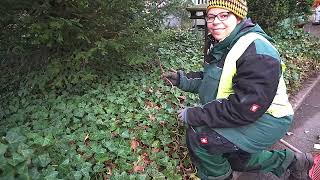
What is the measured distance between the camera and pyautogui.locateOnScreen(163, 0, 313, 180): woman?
2.53 metres

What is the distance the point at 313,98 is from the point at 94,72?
355 cm

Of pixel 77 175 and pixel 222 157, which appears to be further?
pixel 222 157

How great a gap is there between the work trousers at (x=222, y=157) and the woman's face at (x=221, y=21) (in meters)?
0.73

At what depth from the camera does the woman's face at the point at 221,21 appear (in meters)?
2.73

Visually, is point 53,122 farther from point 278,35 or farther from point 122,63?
point 278,35

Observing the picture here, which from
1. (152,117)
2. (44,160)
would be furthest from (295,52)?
(44,160)

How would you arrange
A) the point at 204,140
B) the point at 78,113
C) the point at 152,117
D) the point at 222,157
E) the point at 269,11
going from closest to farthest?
the point at 204,140 < the point at 222,157 < the point at 78,113 < the point at 152,117 < the point at 269,11

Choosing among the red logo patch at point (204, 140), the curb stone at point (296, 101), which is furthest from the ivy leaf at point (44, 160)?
the curb stone at point (296, 101)

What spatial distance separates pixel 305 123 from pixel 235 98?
286cm

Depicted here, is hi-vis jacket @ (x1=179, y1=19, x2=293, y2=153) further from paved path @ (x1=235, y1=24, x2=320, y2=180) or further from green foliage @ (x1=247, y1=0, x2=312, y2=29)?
green foliage @ (x1=247, y1=0, x2=312, y2=29)

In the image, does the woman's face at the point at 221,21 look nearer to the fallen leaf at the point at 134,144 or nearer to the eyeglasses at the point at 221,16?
the eyeglasses at the point at 221,16

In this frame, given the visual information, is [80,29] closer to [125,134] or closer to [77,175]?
[125,134]

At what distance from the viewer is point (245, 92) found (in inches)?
100

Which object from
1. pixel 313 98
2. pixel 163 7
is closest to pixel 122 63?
pixel 163 7
